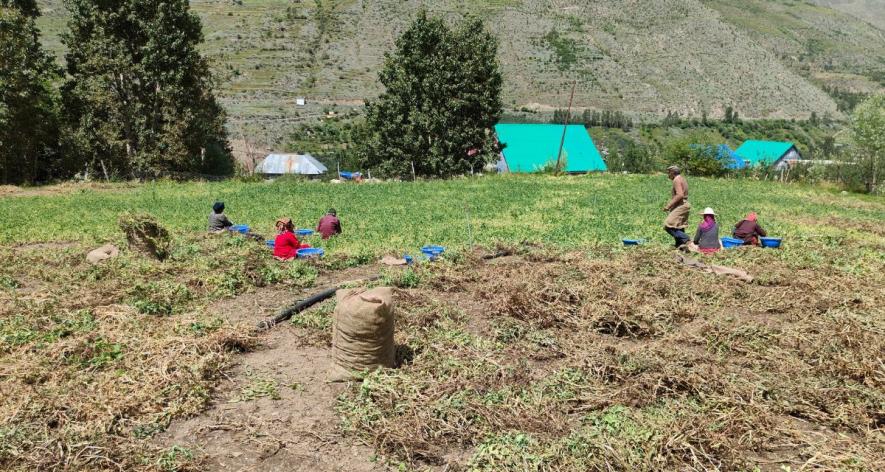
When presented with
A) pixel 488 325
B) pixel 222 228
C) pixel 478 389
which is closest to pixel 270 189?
pixel 222 228

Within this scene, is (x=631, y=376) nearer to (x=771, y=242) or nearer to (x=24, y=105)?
(x=771, y=242)

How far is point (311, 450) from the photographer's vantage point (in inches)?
185

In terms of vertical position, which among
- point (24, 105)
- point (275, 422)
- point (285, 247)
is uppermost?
point (24, 105)

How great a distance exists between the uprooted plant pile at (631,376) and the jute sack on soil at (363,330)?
0.24m

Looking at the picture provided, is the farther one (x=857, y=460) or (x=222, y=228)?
(x=222, y=228)

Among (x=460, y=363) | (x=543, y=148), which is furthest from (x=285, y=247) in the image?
(x=543, y=148)

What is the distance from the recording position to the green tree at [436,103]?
3825 cm

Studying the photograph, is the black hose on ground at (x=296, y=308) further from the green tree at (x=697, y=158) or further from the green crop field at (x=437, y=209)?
the green tree at (x=697, y=158)

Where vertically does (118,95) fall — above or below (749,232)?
above

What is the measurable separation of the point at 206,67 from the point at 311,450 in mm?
34128

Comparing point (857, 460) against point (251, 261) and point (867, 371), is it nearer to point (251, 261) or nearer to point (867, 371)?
point (867, 371)

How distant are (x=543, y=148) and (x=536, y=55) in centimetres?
6811

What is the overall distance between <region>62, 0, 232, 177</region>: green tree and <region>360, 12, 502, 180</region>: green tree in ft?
39.8

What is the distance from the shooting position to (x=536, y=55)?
11619cm
